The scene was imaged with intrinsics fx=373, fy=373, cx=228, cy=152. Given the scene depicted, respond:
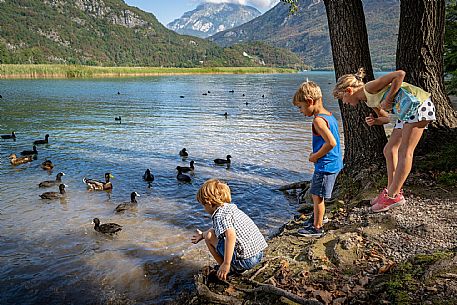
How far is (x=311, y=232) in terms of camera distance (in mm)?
5414

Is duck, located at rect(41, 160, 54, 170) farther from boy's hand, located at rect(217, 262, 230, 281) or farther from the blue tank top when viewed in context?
the blue tank top

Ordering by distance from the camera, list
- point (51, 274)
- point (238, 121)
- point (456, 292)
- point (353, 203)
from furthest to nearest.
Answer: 1. point (238, 121)
2. point (353, 203)
3. point (51, 274)
4. point (456, 292)

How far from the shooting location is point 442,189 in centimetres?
583

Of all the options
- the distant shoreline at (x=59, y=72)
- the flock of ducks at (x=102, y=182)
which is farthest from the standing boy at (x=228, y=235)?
the distant shoreline at (x=59, y=72)

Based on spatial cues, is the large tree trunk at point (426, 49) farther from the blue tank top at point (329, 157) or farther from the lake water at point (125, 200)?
the lake water at point (125, 200)

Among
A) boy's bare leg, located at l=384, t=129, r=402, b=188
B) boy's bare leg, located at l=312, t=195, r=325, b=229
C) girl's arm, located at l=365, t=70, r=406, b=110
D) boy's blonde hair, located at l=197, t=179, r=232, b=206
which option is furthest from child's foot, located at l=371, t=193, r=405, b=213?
boy's blonde hair, located at l=197, t=179, r=232, b=206

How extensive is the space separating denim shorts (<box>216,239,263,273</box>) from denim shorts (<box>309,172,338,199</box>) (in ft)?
4.52

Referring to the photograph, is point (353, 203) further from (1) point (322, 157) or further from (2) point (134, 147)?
(2) point (134, 147)

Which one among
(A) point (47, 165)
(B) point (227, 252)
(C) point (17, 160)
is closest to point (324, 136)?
(B) point (227, 252)

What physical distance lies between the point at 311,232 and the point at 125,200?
5561mm

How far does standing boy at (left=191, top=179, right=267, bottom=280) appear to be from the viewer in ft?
13.5

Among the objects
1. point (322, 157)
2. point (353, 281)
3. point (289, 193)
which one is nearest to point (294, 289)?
point (353, 281)

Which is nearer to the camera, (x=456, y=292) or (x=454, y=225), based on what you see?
(x=456, y=292)

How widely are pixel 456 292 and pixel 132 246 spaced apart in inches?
198
